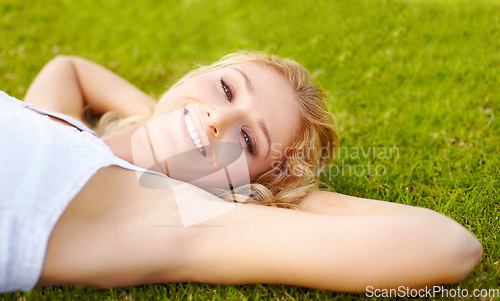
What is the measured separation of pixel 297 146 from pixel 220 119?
74 cm

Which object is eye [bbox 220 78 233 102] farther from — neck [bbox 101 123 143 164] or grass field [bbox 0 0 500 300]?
grass field [bbox 0 0 500 300]

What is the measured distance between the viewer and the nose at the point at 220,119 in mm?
3061

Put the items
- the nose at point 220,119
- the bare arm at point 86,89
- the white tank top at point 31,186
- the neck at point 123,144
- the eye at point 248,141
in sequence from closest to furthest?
the white tank top at point 31,186
the nose at point 220,119
the eye at point 248,141
the neck at point 123,144
the bare arm at point 86,89

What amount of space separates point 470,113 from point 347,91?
141 cm

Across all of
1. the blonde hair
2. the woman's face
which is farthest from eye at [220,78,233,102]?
the blonde hair

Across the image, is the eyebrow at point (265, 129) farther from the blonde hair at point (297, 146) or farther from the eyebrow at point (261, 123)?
the blonde hair at point (297, 146)

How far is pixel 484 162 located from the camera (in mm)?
3971

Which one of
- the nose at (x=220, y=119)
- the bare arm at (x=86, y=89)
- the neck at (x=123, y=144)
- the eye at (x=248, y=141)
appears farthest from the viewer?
the bare arm at (x=86, y=89)

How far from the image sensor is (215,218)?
2670 millimetres

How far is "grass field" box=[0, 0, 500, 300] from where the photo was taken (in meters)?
3.44

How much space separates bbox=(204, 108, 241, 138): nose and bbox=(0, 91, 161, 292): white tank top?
75cm

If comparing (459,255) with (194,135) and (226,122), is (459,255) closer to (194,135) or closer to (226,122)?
(226,122)

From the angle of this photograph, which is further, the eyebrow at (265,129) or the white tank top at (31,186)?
the eyebrow at (265,129)

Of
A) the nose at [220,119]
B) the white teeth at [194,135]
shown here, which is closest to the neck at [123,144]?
the white teeth at [194,135]
